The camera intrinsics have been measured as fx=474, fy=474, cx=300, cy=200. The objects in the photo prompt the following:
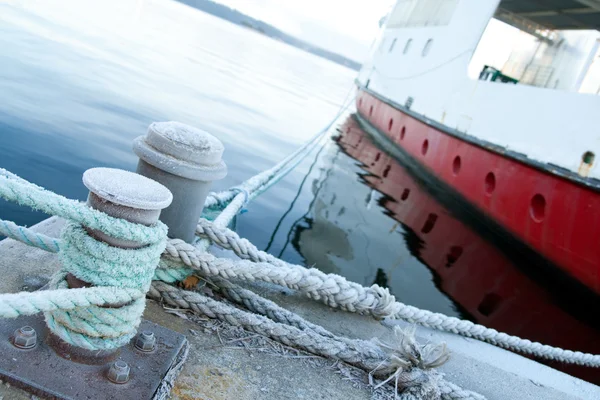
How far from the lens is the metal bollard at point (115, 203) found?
1225 mm

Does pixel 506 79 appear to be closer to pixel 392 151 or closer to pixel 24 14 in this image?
pixel 392 151

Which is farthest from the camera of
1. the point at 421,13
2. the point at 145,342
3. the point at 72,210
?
the point at 421,13

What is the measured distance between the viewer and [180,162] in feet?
5.81

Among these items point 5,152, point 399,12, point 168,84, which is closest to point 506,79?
point 399,12

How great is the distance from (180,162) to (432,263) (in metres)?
4.37

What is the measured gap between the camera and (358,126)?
16.3 m

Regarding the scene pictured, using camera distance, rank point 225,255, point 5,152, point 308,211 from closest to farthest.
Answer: point 225,255 → point 5,152 → point 308,211

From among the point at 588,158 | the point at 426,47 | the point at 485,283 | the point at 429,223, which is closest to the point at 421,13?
the point at 426,47

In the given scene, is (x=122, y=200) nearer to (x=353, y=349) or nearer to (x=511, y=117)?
(x=353, y=349)

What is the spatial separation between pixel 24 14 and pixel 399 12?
11787mm

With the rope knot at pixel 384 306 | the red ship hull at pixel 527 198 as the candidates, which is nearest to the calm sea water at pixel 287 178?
the red ship hull at pixel 527 198

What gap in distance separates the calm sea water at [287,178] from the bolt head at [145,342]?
9.39 feet

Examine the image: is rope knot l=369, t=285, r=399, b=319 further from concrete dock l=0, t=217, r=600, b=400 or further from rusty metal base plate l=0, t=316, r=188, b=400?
rusty metal base plate l=0, t=316, r=188, b=400

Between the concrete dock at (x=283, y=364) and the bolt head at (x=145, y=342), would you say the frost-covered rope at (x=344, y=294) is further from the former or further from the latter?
the bolt head at (x=145, y=342)
